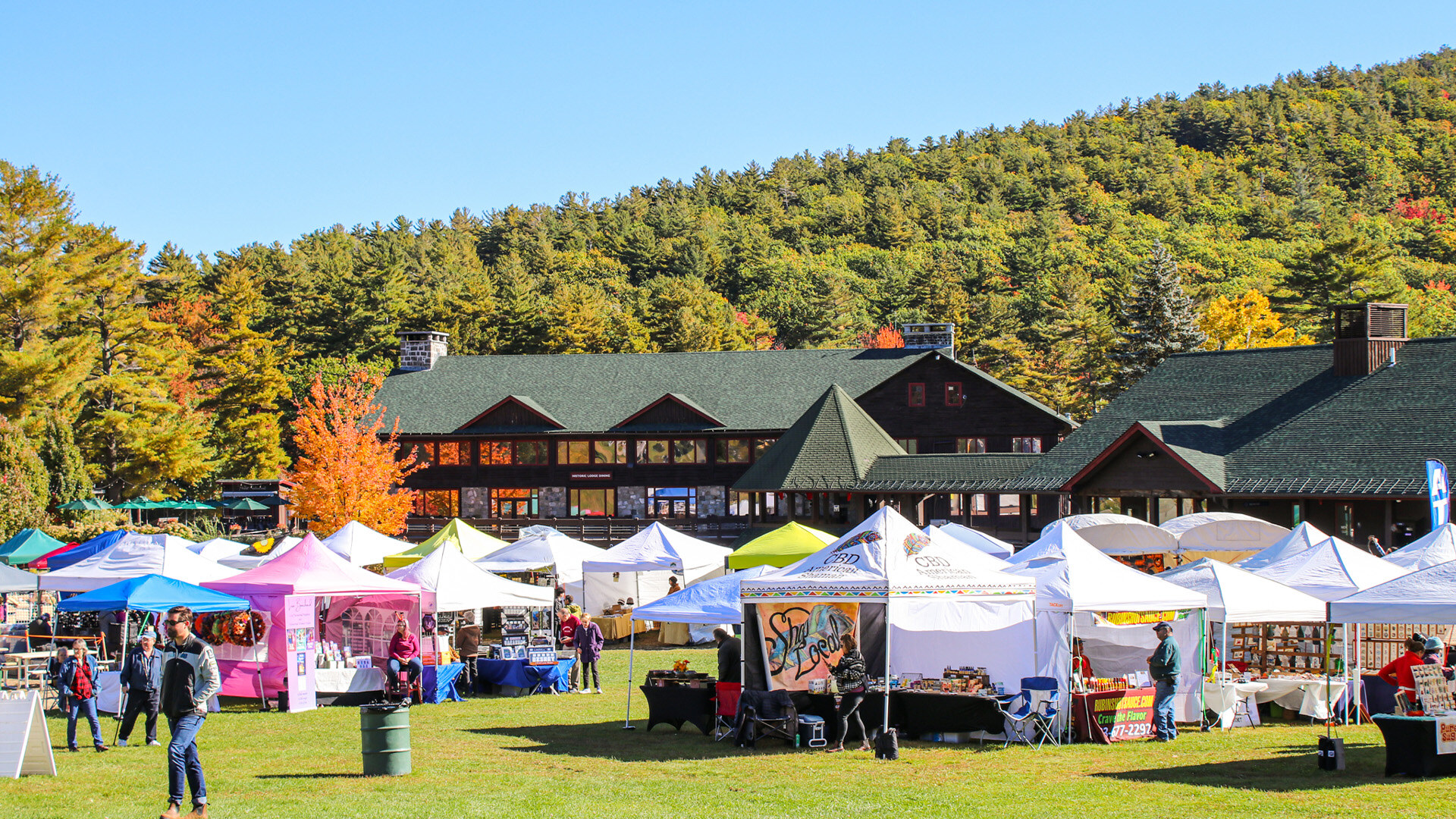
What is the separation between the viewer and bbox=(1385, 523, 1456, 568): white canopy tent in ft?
65.3

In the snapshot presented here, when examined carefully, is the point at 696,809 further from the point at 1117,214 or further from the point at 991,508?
the point at 1117,214

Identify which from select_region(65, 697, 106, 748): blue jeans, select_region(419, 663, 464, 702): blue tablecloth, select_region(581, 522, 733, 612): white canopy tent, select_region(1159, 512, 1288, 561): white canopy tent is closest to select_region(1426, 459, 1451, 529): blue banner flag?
select_region(1159, 512, 1288, 561): white canopy tent

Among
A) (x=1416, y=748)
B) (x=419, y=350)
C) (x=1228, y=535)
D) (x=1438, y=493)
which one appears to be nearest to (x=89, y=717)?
(x=1416, y=748)

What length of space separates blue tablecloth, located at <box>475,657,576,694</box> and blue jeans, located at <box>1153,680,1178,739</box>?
32.5 ft

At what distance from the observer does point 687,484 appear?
180 ft

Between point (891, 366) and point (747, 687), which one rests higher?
point (891, 366)

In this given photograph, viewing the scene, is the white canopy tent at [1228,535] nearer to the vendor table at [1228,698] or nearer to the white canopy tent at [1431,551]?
the white canopy tent at [1431,551]

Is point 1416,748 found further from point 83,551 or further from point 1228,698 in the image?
point 83,551

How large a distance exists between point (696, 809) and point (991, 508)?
35.3 m

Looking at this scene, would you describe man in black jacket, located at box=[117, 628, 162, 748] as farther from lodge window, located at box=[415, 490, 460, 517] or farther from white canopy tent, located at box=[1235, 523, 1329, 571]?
lodge window, located at box=[415, 490, 460, 517]

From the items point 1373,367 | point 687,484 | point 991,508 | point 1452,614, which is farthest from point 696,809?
point 687,484

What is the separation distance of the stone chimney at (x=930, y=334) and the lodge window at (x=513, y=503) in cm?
1807

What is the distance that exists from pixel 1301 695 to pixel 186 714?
1421 centimetres

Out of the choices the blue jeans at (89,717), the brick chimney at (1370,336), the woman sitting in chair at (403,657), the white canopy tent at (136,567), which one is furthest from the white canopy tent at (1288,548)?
the white canopy tent at (136,567)
